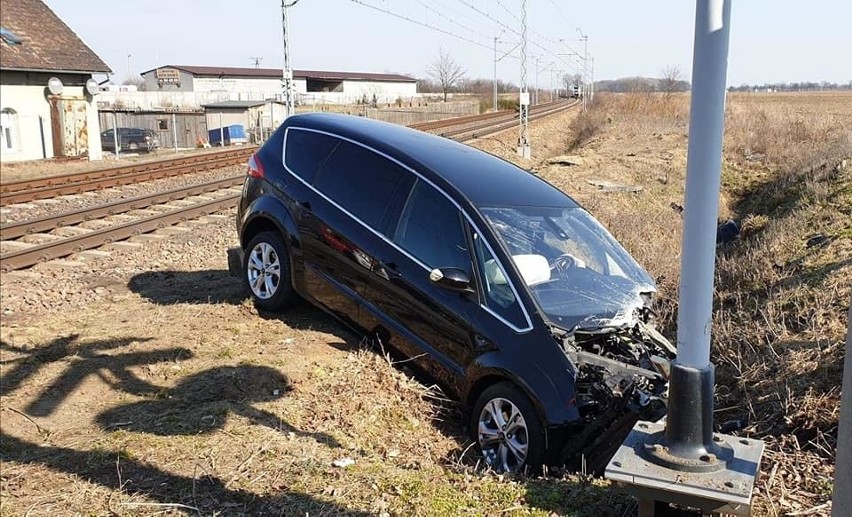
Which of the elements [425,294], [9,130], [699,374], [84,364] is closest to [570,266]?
[425,294]

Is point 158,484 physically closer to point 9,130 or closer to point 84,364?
point 84,364

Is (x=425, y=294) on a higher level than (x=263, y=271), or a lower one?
higher

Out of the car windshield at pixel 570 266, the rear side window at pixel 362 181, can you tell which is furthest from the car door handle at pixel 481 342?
the rear side window at pixel 362 181

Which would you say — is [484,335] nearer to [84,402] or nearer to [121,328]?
[84,402]

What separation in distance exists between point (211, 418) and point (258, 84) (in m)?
2.55

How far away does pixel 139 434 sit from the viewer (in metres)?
4.17

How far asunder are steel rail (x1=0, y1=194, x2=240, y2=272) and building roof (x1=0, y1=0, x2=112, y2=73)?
0.44m

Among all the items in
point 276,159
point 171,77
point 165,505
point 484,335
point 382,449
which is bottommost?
point 382,449

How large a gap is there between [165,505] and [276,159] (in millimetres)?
4023

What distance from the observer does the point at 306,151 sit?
6660mm

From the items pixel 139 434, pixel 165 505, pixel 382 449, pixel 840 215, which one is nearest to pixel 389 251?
pixel 382 449

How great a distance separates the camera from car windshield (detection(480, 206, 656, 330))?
16.2 feet

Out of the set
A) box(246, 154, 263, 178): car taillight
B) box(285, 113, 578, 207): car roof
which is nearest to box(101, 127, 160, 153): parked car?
box(285, 113, 578, 207): car roof

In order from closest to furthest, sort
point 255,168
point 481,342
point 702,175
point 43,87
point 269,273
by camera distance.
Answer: point 43,87
point 702,175
point 481,342
point 269,273
point 255,168
